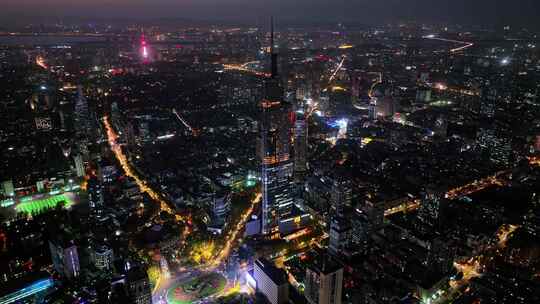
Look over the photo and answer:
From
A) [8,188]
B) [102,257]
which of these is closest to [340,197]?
[102,257]

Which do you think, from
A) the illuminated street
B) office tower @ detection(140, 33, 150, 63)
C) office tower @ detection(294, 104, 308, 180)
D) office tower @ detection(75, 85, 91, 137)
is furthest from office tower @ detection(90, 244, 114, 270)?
office tower @ detection(140, 33, 150, 63)

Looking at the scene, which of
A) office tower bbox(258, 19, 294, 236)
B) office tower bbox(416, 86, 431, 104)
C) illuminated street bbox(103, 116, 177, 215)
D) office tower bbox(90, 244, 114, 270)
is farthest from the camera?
office tower bbox(416, 86, 431, 104)

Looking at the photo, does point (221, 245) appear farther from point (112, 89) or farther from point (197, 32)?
point (197, 32)

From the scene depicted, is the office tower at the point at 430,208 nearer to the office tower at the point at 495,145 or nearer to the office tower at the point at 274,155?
the office tower at the point at 274,155

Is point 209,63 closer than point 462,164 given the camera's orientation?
No

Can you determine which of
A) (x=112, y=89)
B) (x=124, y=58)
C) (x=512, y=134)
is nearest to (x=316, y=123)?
(x=512, y=134)

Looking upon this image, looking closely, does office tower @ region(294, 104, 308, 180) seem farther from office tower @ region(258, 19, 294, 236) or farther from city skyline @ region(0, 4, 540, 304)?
office tower @ region(258, 19, 294, 236)

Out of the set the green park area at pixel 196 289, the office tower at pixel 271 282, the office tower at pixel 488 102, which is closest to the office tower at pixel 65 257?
the green park area at pixel 196 289
